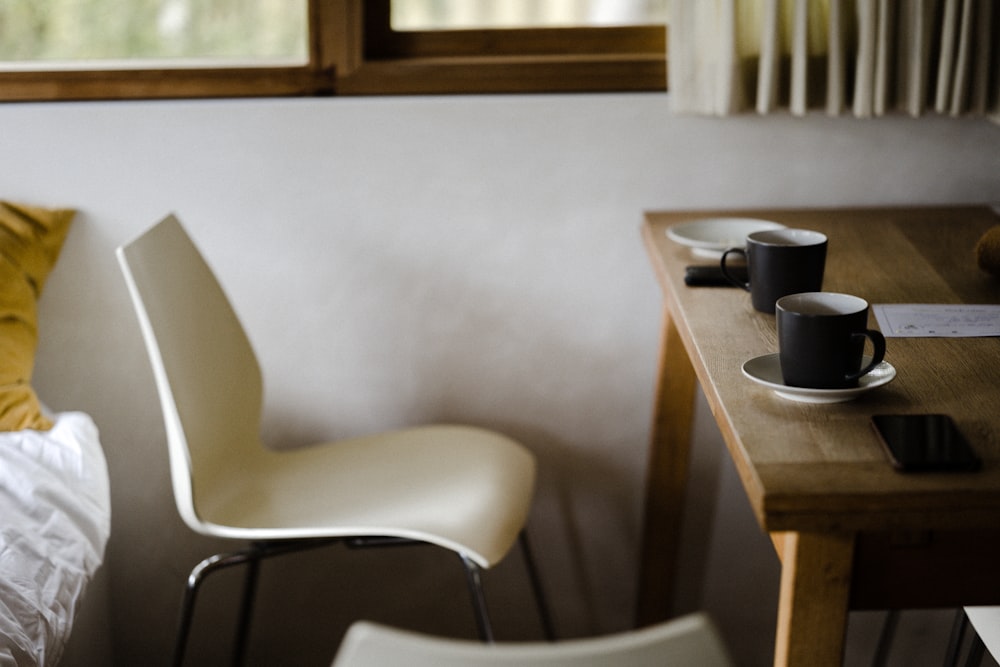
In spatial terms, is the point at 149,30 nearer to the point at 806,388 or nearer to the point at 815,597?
the point at 806,388

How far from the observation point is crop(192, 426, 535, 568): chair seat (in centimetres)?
142

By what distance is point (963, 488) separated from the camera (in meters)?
0.84

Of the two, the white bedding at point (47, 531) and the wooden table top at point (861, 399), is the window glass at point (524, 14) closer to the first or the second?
the wooden table top at point (861, 399)

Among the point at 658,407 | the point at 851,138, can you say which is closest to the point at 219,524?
the point at 658,407

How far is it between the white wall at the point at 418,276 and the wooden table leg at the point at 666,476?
101 mm

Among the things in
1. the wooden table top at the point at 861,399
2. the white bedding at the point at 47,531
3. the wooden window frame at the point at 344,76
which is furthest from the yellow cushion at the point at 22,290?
the wooden table top at the point at 861,399

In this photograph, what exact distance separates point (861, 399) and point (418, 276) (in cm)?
94

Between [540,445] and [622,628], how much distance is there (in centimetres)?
41

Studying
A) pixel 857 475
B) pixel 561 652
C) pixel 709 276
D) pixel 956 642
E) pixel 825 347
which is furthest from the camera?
pixel 956 642

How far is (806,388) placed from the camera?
39.4 inches

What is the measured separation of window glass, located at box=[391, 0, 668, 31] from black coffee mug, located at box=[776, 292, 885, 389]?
927 mm

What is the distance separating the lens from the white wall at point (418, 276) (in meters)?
1.73

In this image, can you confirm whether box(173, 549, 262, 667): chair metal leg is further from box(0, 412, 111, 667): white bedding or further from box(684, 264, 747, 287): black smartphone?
box(684, 264, 747, 287): black smartphone

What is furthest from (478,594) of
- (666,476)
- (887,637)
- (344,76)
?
(344,76)
